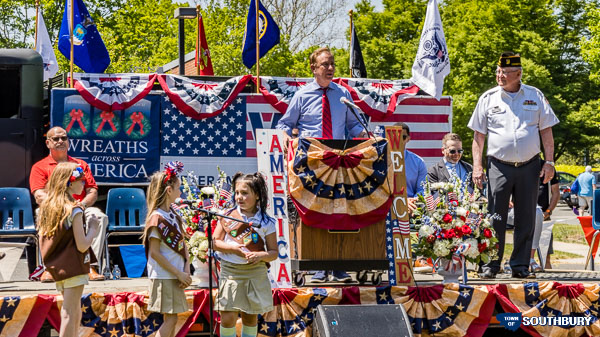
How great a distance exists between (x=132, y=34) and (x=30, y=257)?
2823cm

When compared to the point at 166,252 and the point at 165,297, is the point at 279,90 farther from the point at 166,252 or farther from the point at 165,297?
the point at 165,297

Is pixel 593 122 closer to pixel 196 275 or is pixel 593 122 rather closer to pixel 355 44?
pixel 355 44

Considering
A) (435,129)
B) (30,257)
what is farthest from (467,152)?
(30,257)

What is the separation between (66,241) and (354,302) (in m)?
2.30

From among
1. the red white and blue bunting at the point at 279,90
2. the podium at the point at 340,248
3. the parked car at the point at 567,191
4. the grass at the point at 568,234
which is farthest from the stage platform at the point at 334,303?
the parked car at the point at 567,191

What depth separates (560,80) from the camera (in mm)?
37875

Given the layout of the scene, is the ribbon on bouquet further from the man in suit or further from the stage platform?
the man in suit

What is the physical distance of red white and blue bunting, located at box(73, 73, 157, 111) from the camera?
34.7ft

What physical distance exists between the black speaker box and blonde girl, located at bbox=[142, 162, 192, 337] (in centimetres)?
101

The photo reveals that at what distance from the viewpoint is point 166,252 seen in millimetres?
6203

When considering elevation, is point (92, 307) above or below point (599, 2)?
below

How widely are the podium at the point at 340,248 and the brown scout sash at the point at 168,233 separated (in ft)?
3.69

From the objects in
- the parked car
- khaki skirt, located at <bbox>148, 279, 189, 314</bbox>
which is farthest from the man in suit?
the parked car

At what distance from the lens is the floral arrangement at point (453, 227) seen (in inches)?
294
